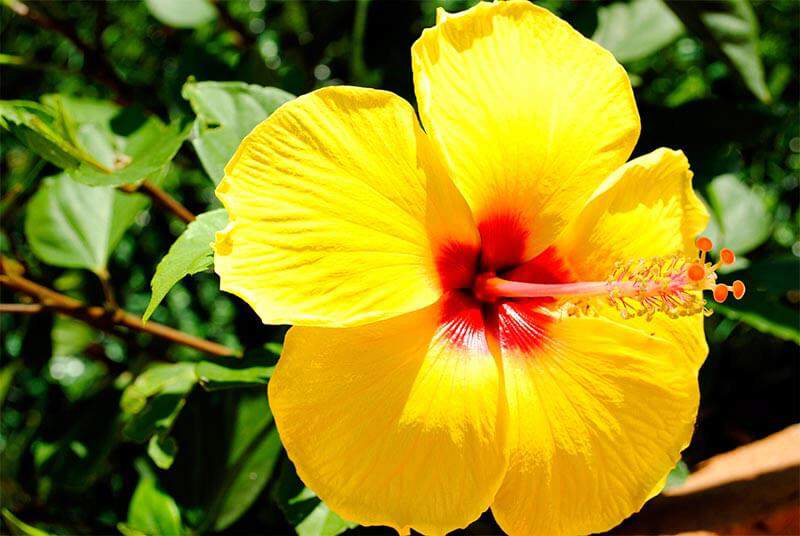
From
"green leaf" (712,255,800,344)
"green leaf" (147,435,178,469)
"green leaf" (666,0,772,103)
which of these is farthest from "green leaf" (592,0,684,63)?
"green leaf" (147,435,178,469)

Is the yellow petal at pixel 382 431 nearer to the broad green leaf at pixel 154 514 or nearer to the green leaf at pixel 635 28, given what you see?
the broad green leaf at pixel 154 514

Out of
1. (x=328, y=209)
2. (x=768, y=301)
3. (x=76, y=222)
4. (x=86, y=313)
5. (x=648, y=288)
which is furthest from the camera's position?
(x=76, y=222)

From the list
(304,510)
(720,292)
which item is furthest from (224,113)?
(720,292)

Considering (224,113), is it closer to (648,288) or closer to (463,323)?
(463,323)

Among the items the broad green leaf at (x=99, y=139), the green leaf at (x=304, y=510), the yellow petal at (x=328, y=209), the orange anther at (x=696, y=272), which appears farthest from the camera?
the green leaf at (x=304, y=510)

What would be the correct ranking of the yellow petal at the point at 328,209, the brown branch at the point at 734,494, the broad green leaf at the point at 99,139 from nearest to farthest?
1. the yellow petal at the point at 328,209
2. the broad green leaf at the point at 99,139
3. the brown branch at the point at 734,494

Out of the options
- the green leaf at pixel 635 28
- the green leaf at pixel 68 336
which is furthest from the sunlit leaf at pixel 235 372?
the green leaf at pixel 635 28

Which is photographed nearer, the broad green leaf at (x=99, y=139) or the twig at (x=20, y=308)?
the broad green leaf at (x=99, y=139)

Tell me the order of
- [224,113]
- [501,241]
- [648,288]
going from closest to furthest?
[648,288]
[501,241]
[224,113]
